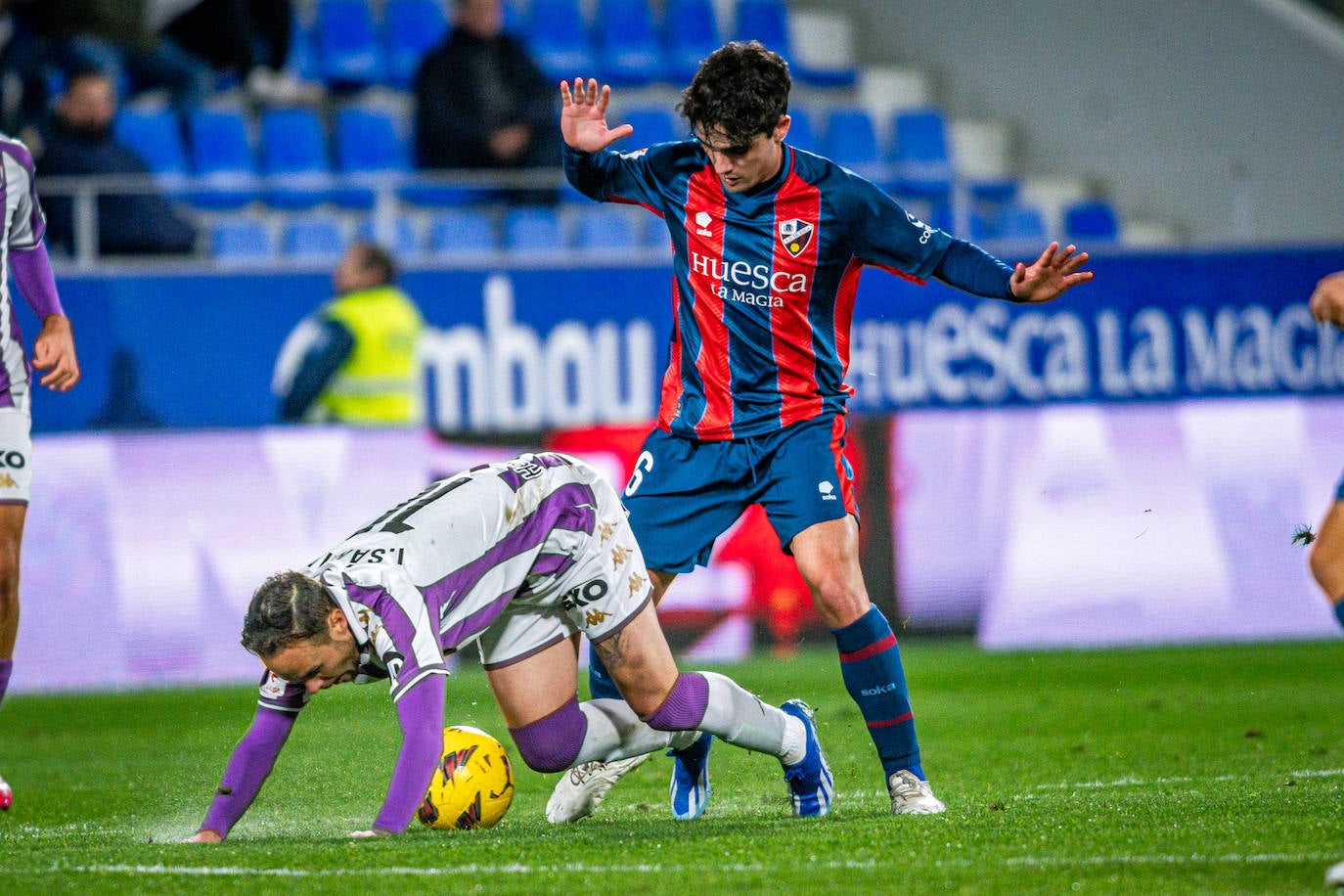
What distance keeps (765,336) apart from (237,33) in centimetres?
914

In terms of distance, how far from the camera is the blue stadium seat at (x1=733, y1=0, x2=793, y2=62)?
1591 cm

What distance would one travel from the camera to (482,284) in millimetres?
12094

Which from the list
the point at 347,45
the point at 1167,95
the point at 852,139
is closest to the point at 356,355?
the point at 347,45

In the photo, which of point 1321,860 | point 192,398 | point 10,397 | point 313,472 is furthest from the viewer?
point 192,398

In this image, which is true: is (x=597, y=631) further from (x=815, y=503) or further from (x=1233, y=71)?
(x=1233, y=71)

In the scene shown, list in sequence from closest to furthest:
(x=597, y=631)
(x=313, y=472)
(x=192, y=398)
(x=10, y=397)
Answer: (x=597, y=631)
(x=10, y=397)
(x=313, y=472)
(x=192, y=398)

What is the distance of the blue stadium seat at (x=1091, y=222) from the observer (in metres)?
15.2

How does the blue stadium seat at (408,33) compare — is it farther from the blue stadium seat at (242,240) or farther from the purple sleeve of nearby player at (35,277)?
the purple sleeve of nearby player at (35,277)

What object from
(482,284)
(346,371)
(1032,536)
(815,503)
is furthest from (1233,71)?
(815,503)

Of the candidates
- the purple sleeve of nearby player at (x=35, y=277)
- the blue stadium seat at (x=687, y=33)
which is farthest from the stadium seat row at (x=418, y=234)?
the purple sleeve of nearby player at (x=35, y=277)

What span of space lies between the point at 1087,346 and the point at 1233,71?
13.2ft

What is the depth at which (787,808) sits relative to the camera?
575cm

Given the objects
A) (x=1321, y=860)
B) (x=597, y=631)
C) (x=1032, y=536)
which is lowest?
(x=1032, y=536)

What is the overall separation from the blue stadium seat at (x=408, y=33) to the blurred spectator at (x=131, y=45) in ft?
5.36
